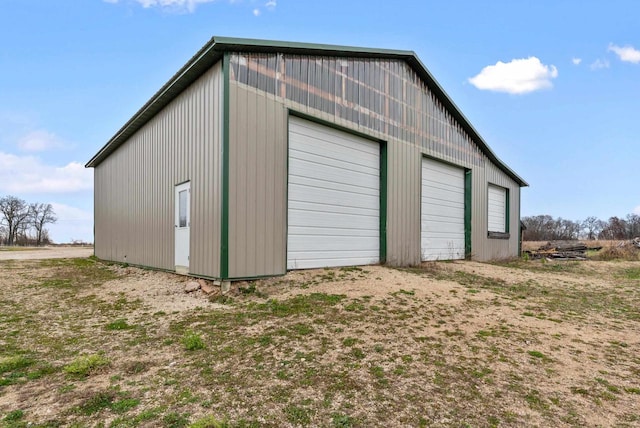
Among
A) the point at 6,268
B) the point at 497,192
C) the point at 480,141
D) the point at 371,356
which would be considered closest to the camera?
the point at 371,356

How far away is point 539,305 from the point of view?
6719 millimetres

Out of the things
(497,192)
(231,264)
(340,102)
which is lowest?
(231,264)

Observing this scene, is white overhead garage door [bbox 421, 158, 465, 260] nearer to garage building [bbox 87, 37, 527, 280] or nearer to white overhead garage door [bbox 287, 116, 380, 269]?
garage building [bbox 87, 37, 527, 280]

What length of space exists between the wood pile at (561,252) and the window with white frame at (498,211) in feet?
13.2

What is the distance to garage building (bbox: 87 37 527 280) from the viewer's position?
7.07 metres

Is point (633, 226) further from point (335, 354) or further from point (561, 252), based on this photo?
point (335, 354)

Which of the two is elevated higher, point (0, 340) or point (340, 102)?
point (340, 102)

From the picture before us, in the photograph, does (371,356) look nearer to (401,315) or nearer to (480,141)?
(401,315)

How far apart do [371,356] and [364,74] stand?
318 inches

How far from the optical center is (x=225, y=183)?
22.2 ft

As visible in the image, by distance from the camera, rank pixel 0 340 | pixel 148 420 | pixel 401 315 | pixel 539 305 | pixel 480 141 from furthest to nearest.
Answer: pixel 480 141
pixel 539 305
pixel 401 315
pixel 0 340
pixel 148 420

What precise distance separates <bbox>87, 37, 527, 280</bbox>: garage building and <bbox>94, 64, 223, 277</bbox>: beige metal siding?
0.16ft

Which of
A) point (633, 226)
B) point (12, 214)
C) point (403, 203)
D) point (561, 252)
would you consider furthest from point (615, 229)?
point (12, 214)

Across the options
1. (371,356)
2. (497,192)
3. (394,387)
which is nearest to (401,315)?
(371,356)
